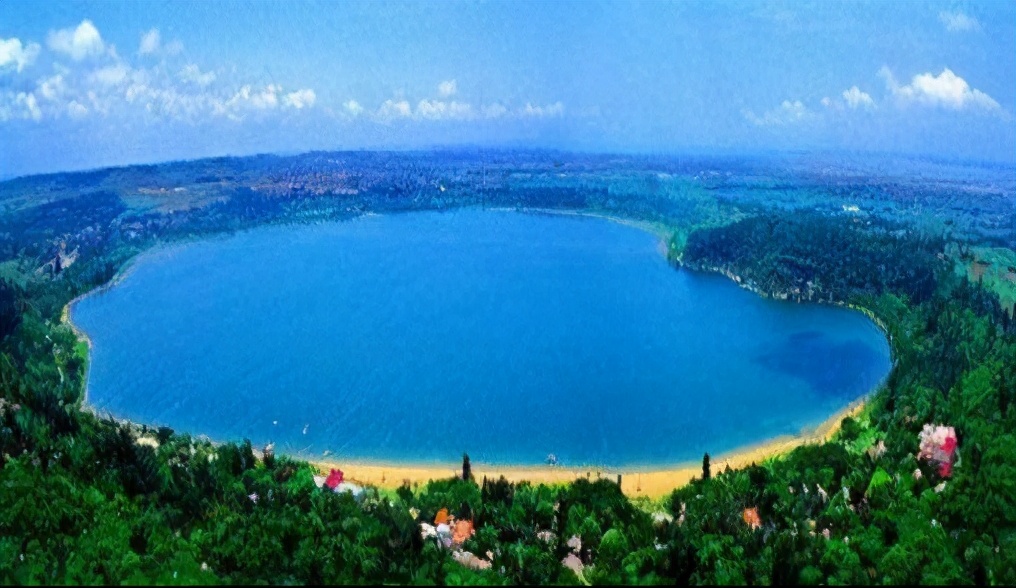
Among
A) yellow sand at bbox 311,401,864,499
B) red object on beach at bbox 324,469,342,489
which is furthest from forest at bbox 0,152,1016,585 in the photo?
yellow sand at bbox 311,401,864,499

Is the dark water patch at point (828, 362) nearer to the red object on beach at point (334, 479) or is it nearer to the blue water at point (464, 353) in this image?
the blue water at point (464, 353)

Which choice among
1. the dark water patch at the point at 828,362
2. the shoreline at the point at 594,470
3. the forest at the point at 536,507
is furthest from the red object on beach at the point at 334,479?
the dark water patch at the point at 828,362

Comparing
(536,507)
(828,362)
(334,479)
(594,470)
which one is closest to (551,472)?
(594,470)

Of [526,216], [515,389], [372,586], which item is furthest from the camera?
[526,216]

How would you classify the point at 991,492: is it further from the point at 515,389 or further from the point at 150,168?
the point at 150,168

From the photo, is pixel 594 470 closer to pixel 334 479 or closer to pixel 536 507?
pixel 536 507

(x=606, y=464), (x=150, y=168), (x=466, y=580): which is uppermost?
(x=150, y=168)

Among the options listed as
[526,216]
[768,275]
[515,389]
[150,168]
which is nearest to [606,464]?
[515,389]

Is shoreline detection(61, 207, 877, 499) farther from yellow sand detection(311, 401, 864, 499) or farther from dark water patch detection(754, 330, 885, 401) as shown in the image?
dark water patch detection(754, 330, 885, 401)
